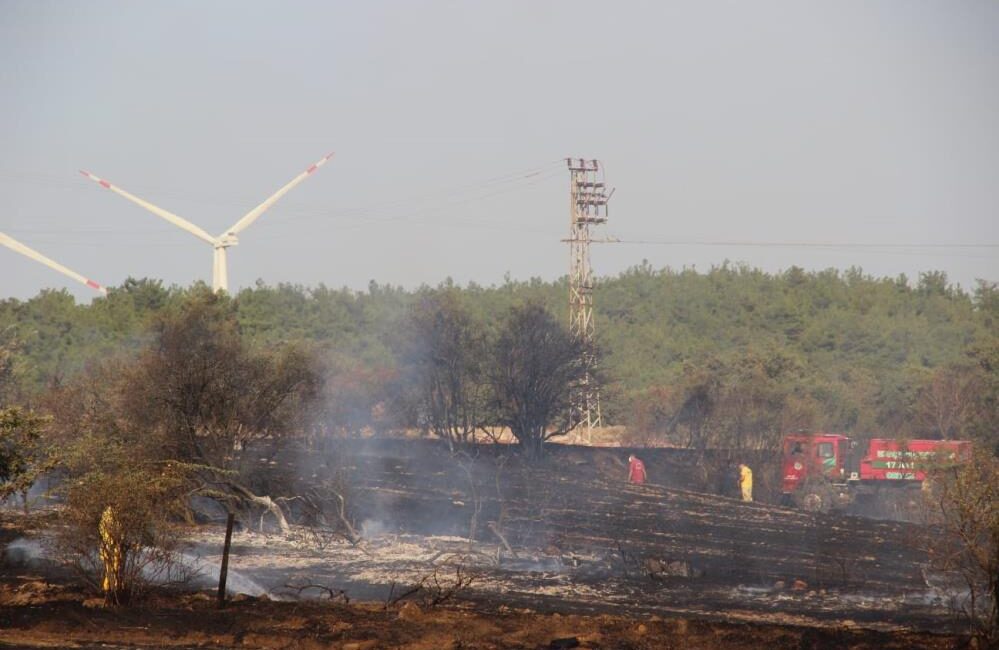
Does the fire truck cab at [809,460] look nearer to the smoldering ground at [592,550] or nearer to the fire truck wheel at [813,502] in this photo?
the fire truck wheel at [813,502]

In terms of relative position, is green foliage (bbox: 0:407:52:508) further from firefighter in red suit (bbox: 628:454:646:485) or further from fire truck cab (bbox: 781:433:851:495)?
fire truck cab (bbox: 781:433:851:495)

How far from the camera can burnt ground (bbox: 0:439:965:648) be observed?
20.0 m

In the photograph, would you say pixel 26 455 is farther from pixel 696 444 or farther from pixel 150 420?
pixel 696 444

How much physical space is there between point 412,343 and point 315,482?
23.1 meters

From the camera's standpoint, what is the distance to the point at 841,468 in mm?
49500

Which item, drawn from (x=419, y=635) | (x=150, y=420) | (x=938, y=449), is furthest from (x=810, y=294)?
(x=419, y=635)

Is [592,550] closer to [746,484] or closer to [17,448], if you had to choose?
[746,484]

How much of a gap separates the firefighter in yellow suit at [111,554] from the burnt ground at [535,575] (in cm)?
81

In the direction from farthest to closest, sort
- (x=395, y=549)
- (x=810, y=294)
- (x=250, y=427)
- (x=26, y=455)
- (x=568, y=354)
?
(x=810, y=294) → (x=568, y=354) → (x=250, y=427) → (x=395, y=549) → (x=26, y=455)

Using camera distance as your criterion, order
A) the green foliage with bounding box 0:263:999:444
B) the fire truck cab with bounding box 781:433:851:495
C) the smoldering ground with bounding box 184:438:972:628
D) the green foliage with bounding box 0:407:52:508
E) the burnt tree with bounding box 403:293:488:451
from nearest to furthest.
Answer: the green foliage with bounding box 0:407:52:508 < the smoldering ground with bounding box 184:438:972:628 < the fire truck cab with bounding box 781:433:851:495 < the burnt tree with bounding box 403:293:488:451 < the green foliage with bounding box 0:263:999:444

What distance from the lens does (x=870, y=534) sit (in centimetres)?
3941

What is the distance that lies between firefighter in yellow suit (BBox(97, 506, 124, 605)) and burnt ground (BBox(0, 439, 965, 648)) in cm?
81

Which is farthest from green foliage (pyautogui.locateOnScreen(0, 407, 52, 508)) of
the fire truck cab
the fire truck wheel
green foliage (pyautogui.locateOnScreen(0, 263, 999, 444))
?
the fire truck cab

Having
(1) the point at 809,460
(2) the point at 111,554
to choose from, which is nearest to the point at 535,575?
(2) the point at 111,554
